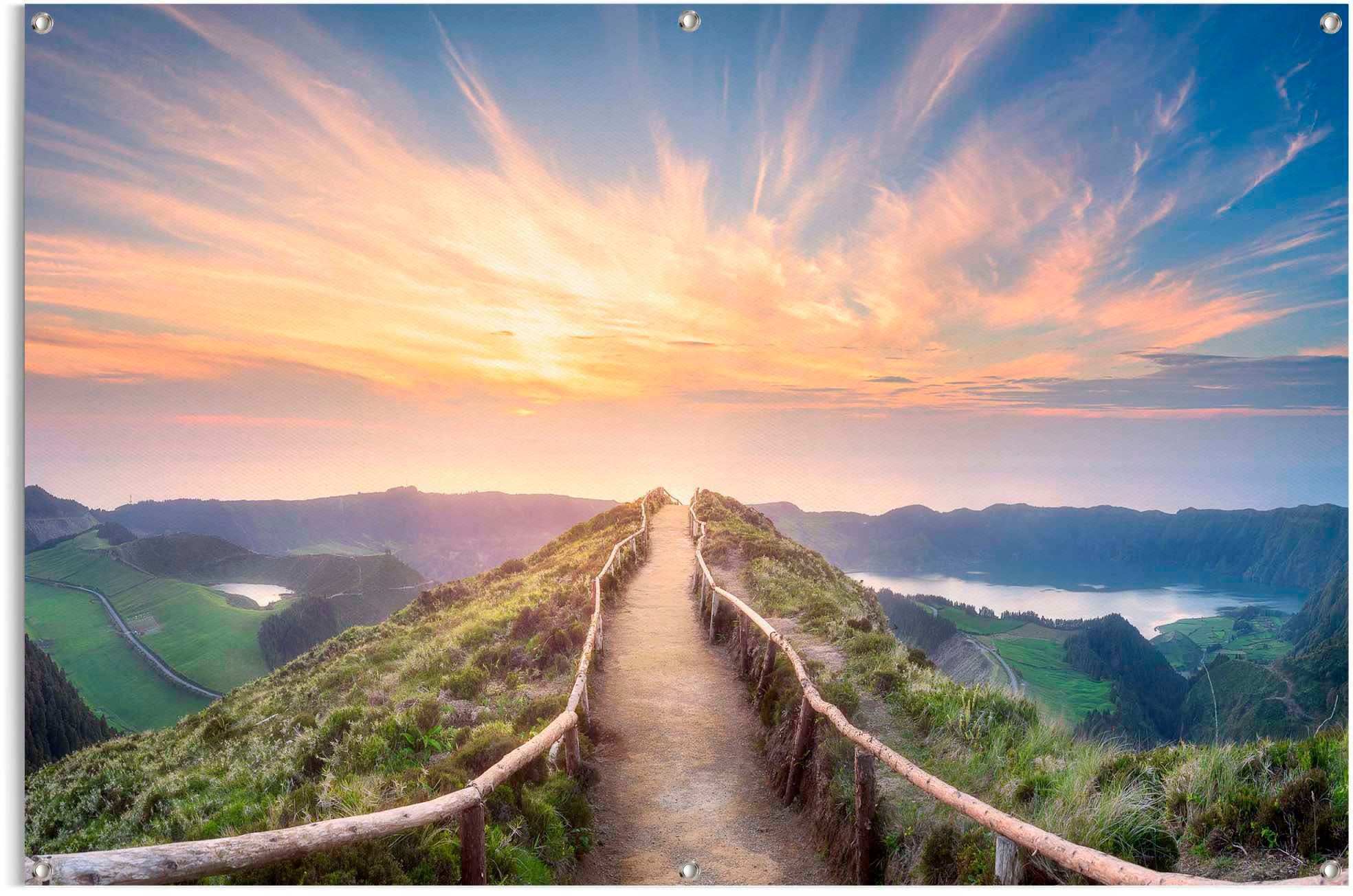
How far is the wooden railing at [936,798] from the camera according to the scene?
10.3 ft

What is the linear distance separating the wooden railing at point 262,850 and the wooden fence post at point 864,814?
274cm

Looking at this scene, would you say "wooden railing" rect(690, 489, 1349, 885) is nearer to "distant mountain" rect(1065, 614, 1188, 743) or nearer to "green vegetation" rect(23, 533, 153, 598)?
"distant mountain" rect(1065, 614, 1188, 743)

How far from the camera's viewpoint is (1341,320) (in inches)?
185

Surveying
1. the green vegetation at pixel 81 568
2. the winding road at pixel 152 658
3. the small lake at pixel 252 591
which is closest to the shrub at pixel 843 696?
the green vegetation at pixel 81 568

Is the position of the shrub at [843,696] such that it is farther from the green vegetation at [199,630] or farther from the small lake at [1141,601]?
the green vegetation at [199,630]

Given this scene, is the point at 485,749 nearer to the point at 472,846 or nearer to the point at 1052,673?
the point at 472,846

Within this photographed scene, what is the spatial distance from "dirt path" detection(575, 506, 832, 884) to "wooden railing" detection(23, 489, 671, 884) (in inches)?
75.8

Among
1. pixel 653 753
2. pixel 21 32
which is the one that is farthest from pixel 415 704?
pixel 21 32

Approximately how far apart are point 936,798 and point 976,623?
1941 inches

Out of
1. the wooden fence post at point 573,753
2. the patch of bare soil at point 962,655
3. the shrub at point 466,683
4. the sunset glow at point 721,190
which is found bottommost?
the patch of bare soil at point 962,655

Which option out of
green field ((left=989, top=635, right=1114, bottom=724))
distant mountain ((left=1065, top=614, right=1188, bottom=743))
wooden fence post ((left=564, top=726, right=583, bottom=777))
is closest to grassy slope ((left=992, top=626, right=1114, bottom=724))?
green field ((left=989, top=635, right=1114, bottom=724))

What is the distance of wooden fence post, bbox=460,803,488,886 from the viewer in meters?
4.20

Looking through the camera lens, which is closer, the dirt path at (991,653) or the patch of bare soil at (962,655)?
the dirt path at (991,653)

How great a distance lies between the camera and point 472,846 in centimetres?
420
